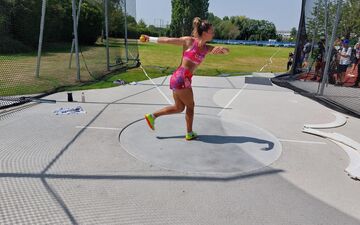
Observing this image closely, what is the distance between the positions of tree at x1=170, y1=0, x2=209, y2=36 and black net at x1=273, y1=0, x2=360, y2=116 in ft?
144

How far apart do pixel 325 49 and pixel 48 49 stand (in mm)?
17502

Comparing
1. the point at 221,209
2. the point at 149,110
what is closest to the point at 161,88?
the point at 149,110

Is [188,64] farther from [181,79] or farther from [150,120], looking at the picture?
[150,120]

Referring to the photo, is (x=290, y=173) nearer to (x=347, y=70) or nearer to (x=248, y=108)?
(x=248, y=108)

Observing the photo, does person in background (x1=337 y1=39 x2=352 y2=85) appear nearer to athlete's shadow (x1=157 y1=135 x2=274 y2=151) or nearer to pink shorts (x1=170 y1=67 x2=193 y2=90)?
athlete's shadow (x1=157 y1=135 x2=274 y2=151)

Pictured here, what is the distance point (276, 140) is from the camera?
4.91 m

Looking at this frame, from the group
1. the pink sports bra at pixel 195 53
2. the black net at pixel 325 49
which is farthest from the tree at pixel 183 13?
the pink sports bra at pixel 195 53

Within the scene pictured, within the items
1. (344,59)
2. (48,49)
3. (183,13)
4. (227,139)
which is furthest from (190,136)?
(183,13)

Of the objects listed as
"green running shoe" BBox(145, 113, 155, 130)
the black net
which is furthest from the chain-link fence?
the black net

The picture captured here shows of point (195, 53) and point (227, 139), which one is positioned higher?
point (195, 53)

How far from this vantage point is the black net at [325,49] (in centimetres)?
1038

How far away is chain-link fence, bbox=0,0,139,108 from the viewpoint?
340 inches

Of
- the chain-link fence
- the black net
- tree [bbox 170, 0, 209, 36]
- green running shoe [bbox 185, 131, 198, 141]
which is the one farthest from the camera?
tree [bbox 170, 0, 209, 36]

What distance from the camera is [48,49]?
20281 mm
